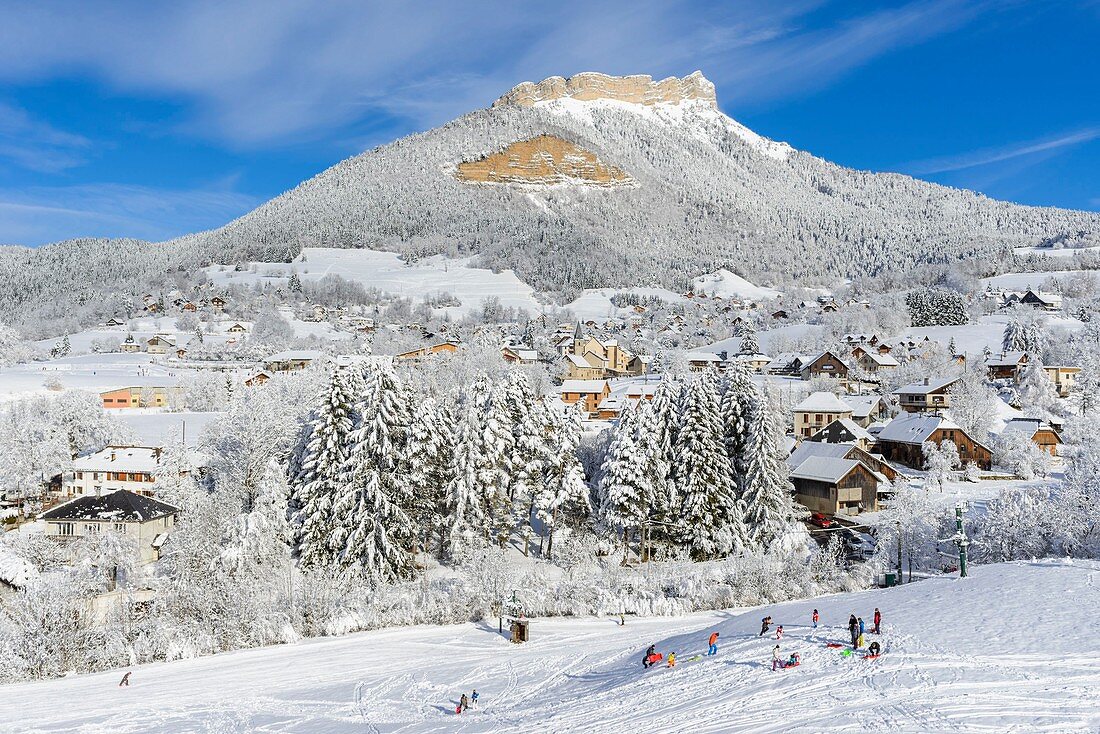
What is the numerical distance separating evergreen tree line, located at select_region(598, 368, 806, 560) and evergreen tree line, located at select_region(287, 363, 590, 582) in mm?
2726

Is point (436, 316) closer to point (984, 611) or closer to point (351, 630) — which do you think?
point (351, 630)

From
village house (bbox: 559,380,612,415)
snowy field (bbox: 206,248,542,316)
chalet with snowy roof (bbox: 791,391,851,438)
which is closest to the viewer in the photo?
chalet with snowy roof (bbox: 791,391,851,438)

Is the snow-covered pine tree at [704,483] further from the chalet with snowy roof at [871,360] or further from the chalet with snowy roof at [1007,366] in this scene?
the chalet with snowy roof at [871,360]

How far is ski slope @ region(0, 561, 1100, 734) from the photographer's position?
57.5ft

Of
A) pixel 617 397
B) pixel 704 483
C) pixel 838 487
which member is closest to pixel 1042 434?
pixel 838 487

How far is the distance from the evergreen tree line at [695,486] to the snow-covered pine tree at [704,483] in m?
0.06

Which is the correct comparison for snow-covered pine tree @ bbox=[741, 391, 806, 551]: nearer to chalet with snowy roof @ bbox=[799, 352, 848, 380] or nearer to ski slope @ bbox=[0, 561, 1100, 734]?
ski slope @ bbox=[0, 561, 1100, 734]

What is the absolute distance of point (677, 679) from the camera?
2175cm

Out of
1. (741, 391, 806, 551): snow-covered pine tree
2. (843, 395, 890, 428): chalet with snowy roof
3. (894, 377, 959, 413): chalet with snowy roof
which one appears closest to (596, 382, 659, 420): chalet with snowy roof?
(843, 395, 890, 428): chalet with snowy roof

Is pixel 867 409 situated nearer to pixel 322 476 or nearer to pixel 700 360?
pixel 700 360

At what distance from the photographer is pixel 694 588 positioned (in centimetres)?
3494

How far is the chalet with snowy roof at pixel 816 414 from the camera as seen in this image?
67812 millimetres

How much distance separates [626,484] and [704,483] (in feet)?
14.8

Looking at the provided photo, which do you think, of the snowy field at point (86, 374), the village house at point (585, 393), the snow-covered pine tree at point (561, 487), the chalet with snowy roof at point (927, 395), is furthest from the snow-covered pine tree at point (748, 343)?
the snowy field at point (86, 374)
